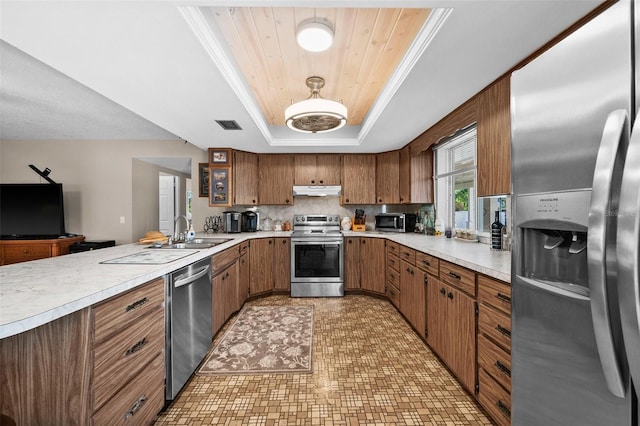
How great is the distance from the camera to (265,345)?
255 centimetres

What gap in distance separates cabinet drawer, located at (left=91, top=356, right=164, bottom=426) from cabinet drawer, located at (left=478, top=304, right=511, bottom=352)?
1.93 m

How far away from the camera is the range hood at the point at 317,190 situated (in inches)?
172

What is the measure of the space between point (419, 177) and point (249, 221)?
2625 millimetres

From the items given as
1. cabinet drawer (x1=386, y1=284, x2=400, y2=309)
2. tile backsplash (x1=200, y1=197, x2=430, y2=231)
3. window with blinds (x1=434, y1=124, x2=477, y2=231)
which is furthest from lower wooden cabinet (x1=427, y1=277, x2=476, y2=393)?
tile backsplash (x1=200, y1=197, x2=430, y2=231)

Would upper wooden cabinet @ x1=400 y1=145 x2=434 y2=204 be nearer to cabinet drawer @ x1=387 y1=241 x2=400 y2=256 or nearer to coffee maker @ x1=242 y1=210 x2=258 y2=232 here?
cabinet drawer @ x1=387 y1=241 x2=400 y2=256

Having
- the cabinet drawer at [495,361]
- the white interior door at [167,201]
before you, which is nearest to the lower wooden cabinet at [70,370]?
the cabinet drawer at [495,361]

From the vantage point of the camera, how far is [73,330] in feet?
3.70

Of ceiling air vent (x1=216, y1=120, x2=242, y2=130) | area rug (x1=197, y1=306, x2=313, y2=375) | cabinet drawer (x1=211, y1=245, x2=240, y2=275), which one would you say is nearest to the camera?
area rug (x1=197, y1=306, x2=313, y2=375)

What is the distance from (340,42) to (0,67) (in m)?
2.92

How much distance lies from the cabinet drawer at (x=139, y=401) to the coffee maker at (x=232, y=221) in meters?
2.60

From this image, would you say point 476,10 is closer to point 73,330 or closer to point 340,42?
point 340,42

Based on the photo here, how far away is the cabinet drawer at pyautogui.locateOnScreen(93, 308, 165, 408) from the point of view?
1.20 meters

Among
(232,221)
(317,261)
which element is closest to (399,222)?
(317,261)

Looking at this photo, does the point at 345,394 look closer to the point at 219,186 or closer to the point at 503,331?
the point at 503,331
